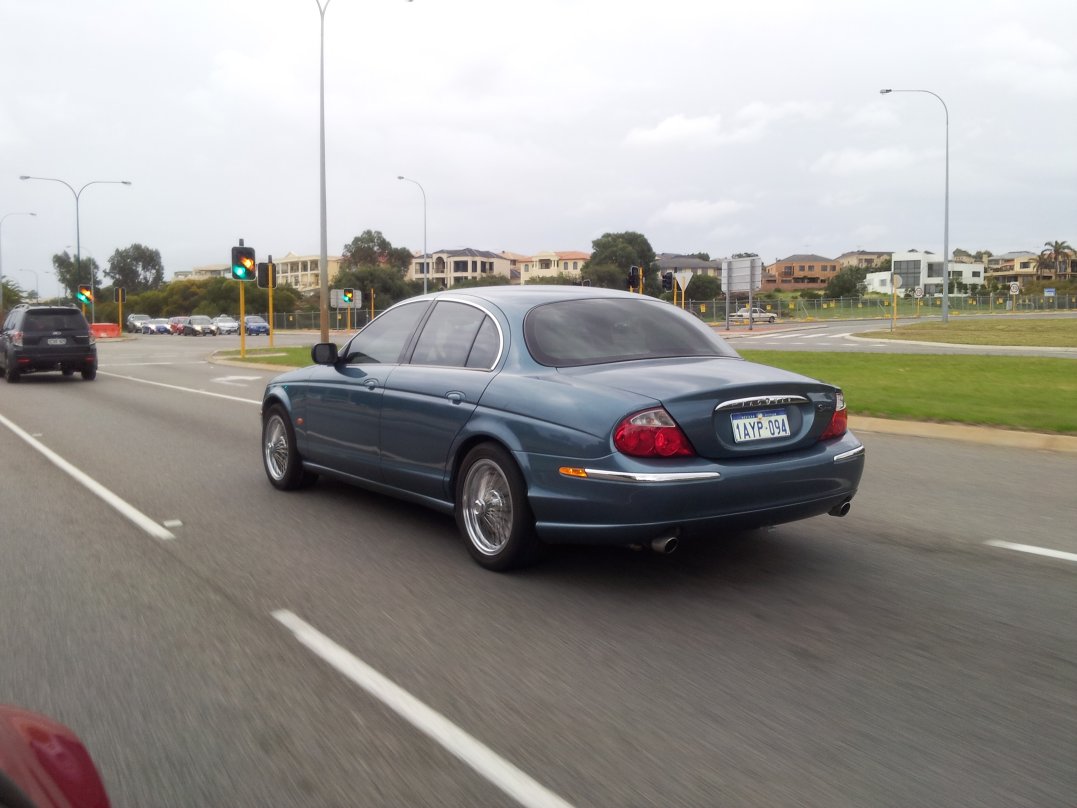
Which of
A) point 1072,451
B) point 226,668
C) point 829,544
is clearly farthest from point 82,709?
point 1072,451

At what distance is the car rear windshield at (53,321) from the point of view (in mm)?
21531

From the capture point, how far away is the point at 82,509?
24.1ft

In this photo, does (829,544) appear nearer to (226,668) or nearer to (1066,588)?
(1066,588)

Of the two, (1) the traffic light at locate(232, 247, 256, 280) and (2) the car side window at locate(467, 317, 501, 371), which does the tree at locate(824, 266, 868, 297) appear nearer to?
(1) the traffic light at locate(232, 247, 256, 280)

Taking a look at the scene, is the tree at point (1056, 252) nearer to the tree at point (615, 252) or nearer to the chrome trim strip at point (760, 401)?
the tree at point (615, 252)

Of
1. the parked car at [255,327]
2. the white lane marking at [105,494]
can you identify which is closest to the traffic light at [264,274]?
the white lane marking at [105,494]

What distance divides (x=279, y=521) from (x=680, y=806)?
4.44m

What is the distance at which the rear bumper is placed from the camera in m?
4.68

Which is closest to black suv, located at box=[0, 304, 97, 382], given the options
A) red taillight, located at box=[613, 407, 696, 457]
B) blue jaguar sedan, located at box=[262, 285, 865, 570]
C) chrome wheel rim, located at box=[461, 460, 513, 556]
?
blue jaguar sedan, located at box=[262, 285, 865, 570]

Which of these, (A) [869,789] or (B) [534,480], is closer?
(A) [869,789]

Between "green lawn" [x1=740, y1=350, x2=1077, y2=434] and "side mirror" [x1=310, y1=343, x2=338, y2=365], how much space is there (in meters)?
7.20

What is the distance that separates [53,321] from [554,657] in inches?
805

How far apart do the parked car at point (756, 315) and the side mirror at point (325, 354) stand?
196 feet

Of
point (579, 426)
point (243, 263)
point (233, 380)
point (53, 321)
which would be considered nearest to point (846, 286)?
point (243, 263)
